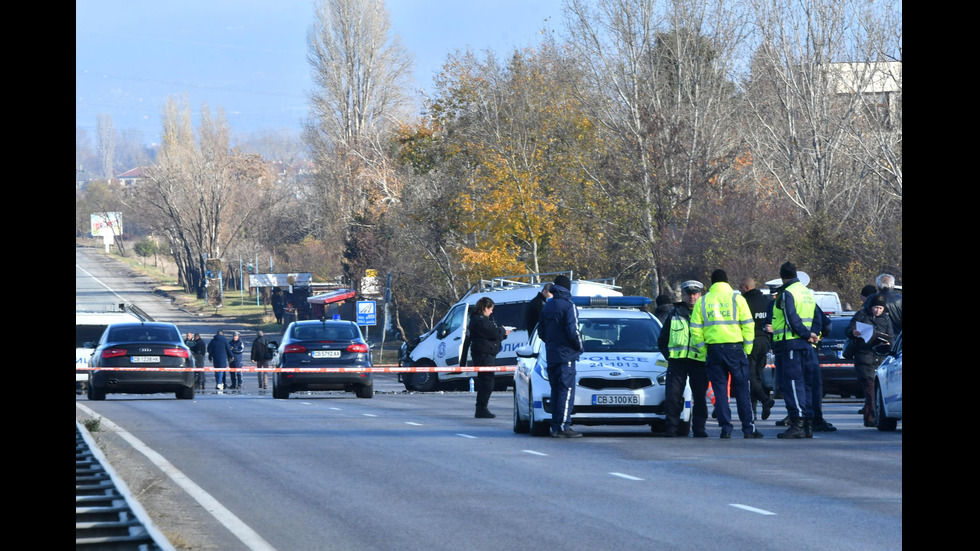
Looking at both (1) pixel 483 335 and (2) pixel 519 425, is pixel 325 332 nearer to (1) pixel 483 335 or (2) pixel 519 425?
(1) pixel 483 335

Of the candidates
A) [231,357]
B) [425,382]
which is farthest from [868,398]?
[231,357]

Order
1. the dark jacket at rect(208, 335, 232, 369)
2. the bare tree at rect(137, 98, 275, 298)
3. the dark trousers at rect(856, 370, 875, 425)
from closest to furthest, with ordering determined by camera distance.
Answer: the dark trousers at rect(856, 370, 875, 425), the dark jacket at rect(208, 335, 232, 369), the bare tree at rect(137, 98, 275, 298)

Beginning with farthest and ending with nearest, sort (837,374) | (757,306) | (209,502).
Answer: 1. (837,374)
2. (757,306)
3. (209,502)

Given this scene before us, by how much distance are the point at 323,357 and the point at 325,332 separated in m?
0.74

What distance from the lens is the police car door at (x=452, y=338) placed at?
31.0 meters

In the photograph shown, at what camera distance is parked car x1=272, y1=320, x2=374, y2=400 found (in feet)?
87.5

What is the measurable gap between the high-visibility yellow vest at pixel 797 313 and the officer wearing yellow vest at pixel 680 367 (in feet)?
3.16

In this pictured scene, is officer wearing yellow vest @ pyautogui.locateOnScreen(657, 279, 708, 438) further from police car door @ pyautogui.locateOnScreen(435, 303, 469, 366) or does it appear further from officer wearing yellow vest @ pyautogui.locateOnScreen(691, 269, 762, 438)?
police car door @ pyautogui.locateOnScreen(435, 303, 469, 366)

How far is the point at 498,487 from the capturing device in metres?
11.2

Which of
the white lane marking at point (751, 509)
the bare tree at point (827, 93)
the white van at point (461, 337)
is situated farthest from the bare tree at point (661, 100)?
the white lane marking at point (751, 509)

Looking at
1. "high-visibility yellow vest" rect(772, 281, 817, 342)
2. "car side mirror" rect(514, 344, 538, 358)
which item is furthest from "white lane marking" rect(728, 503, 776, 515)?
→ "car side mirror" rect(514, 344, 538, 358)

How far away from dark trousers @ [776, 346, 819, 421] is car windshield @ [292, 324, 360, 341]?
12.9 meters
